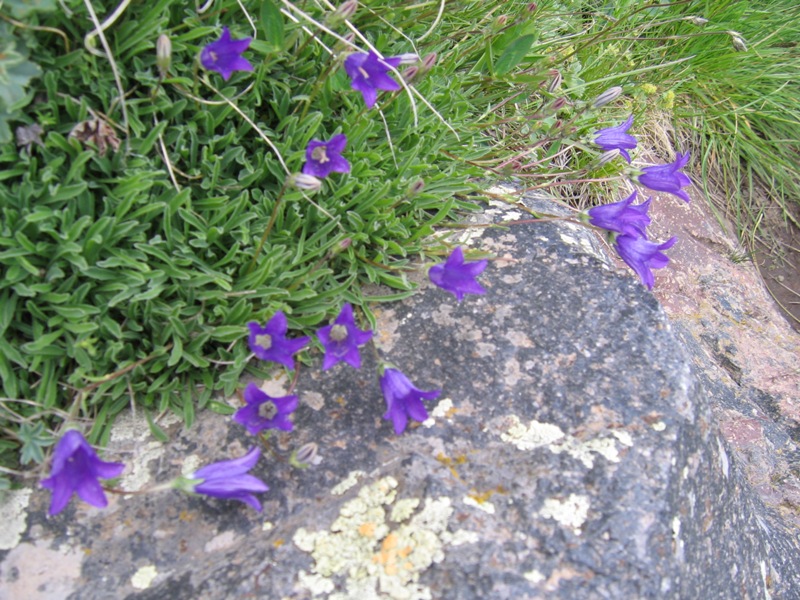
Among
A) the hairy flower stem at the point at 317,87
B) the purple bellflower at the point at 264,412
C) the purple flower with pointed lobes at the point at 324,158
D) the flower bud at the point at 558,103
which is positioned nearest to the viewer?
the purple bellflower at the point at 264,412

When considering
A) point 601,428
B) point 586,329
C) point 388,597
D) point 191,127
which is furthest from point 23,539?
point 586,329

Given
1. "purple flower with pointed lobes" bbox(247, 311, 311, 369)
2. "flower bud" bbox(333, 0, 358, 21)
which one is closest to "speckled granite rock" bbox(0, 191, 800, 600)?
"purple flower with pointed lobes" bbox(247, 311, 311, 369)

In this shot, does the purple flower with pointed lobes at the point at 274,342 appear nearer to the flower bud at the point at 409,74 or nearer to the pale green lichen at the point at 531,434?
the pale green lichen at the point at 531,434

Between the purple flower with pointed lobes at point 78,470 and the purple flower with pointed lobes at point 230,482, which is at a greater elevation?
the purple flower with pointed lobes at point 78,470

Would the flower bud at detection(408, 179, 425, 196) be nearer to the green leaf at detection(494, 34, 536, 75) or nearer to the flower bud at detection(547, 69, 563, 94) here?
the green leaf at detection(494, 34, 536, 75)

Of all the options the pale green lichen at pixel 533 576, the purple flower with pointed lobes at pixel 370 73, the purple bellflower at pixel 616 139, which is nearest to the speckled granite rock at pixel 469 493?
the pale green lichen at pixel 533 576

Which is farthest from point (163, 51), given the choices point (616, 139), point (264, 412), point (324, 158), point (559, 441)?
point (616, 139)
